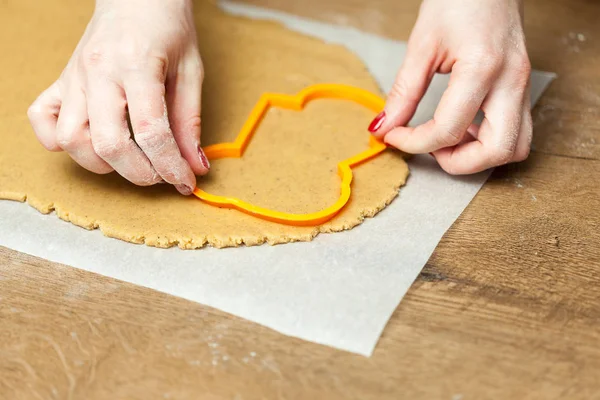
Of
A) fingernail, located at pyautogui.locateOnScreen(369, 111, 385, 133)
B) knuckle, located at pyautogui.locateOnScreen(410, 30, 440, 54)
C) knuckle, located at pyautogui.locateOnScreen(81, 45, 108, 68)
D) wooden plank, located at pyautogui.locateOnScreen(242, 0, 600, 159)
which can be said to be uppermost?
knuckle, located at pyautogui.locateOnScreen(81, 45, 108, 68)

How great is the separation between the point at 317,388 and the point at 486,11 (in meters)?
0.71

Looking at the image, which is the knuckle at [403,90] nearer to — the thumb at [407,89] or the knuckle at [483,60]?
the thumb at [407,89]

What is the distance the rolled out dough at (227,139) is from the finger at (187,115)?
74mm

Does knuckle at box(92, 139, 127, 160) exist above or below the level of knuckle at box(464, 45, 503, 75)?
below

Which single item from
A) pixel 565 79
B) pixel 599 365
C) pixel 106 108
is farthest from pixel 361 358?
pixel 565 79

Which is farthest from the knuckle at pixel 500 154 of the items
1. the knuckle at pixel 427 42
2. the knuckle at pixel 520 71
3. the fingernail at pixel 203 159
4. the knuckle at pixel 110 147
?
the knuckle at pixel 110 147

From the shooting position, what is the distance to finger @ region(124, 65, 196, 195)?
104 centimetres

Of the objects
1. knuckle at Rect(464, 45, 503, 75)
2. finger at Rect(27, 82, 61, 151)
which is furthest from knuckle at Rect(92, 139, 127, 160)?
knuckle at Rect(464, 45, 503, 75)

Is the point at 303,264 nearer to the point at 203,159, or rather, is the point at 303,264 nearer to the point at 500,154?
the point at 203,159

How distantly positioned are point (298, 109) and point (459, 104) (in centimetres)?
39

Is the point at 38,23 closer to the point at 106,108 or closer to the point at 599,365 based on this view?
the point at 106,108

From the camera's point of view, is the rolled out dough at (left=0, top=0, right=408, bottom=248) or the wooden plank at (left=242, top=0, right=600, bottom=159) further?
the wooden plank at (left=242, top=0, right=600, bottom=159)

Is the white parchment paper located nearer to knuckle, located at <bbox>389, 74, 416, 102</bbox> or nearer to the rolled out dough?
the rolled out dough

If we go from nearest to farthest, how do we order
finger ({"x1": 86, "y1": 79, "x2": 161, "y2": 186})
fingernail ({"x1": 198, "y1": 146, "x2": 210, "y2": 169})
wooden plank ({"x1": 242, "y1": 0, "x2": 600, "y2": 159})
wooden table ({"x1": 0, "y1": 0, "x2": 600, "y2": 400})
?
wooden table ({"x1": 0, "y1": 0, "x2": 600, "y2": 400}), finger ({"x1": 86, "y1": 79, "x2": 161, "y2": 186}), fingernail ({"x1": 198, "y1": 146, "x2": 210, "y2": 169}), wooden plank ({"x1": 242, "y1": 0, "x2": 600, "y2": 159})
